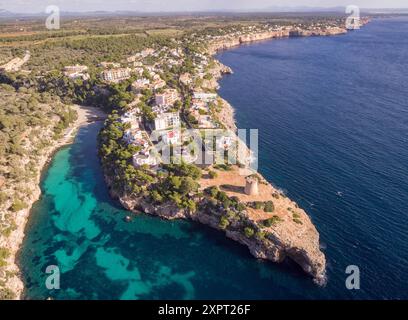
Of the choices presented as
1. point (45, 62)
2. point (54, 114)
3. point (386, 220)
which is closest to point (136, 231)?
point (386, 220)

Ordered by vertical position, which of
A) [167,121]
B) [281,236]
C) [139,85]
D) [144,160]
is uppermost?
[139,85]

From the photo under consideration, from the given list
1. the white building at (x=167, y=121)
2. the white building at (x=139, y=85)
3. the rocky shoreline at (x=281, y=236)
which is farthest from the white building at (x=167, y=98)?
the rocky shoreline at (x=281, y=236)

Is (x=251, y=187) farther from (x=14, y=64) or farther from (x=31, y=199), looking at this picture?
(x=14, y=64)

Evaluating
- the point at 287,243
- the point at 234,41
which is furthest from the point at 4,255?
the point at 234,41

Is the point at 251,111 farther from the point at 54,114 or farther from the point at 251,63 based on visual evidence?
the point at 251,63

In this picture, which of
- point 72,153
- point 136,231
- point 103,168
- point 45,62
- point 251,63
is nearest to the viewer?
point 136,231

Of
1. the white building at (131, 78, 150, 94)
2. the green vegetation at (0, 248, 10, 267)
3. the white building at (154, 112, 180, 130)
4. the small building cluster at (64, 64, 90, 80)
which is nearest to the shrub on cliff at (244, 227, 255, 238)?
the green vegetation at (0, 248, 10, 267)

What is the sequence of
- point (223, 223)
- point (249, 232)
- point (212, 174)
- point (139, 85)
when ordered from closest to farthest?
Result: point (249, 232) → point (223, 223) → point (212, 174) → point (139, 85)
